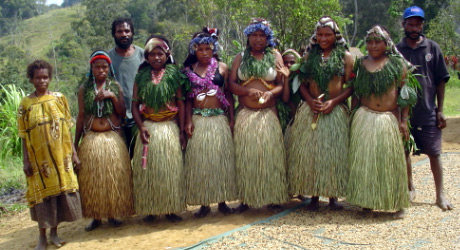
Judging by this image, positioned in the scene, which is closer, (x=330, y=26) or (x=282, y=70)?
(x=330, y=26)

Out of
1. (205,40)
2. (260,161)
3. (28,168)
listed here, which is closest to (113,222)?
(28,168)

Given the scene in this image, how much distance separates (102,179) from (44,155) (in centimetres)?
53

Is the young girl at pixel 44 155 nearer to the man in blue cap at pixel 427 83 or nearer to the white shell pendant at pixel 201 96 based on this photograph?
the white shell pendant at pixel 201 96

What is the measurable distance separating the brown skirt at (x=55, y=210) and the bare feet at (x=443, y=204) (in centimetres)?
313

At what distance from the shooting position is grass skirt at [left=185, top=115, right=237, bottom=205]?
4039 mm

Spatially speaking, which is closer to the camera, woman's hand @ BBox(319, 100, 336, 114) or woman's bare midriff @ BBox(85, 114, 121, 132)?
woman's hand @ BBox(319, 100, 336, 114)

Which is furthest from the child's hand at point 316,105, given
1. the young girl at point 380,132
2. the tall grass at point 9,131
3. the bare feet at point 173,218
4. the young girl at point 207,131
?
the tall grass at point 9,131

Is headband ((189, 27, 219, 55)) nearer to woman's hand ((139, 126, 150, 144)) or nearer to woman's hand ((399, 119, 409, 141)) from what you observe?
woman's hand ((139, 126, 150, 144))

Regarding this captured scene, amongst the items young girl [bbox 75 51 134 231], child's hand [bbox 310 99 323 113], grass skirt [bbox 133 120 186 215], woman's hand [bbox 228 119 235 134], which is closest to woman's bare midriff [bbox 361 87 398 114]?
child's hand [bbox 310 99 323 113]

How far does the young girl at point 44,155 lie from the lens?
12.2 ft

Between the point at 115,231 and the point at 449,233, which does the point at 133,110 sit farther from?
the point at 449,233

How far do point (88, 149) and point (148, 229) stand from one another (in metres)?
0.88

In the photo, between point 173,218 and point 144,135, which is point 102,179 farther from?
point 173,218

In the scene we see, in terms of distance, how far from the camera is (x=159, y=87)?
4008 mm
